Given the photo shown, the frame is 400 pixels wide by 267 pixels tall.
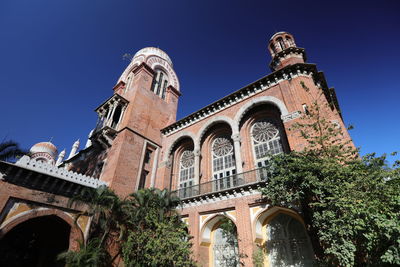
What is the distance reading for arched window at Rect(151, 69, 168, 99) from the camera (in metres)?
23.4

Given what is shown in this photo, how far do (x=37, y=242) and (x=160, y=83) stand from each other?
726 inches

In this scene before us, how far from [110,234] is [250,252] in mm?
8159

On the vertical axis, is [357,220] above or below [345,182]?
below

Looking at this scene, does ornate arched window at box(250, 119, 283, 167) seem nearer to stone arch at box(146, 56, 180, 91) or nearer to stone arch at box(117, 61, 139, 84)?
stone arch at box(146, 56, 180, 91)

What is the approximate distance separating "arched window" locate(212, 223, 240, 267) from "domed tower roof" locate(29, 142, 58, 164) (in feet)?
107

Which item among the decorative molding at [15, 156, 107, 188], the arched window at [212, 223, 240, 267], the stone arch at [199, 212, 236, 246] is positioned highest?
the decorative molding at [15, 156, 107, 188]

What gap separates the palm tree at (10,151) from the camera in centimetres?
1138

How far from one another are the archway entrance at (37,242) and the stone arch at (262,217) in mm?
12120

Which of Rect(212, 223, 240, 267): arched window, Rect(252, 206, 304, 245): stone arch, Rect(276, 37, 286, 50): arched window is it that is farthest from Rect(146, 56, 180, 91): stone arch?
Rect(252, 206, 304, 245): stone arch

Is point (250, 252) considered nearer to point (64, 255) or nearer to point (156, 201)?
point (156, 201)

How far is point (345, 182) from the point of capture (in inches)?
280

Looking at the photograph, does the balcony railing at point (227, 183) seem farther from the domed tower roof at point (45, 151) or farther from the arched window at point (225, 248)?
the domed tower roof at point (45, 151)

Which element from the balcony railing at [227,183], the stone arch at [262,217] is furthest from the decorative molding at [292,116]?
the stone arch at [262,217]

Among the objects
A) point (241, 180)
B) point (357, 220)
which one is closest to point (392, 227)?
point (357, 220)
